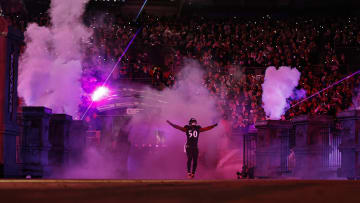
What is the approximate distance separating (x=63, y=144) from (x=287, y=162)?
7.23 m

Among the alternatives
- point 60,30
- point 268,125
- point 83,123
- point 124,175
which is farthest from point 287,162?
point 60,30

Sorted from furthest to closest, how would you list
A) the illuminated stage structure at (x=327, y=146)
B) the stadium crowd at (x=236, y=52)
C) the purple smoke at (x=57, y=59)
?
1. the stadium crowd at (x=236, y=52)
2. the purple smoke at (x=57, y=59)
3. the illuminated stage structure at (x=327, y=146)

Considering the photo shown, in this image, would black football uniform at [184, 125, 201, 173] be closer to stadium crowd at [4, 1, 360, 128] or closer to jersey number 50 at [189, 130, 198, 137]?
jersey number 50 at [189, 130, 198, 137]

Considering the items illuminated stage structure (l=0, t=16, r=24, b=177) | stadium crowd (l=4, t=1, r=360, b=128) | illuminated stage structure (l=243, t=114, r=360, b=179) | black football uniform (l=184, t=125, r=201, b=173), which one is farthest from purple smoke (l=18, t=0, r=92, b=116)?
illuminated stage structure (l=243, t=114, r=360, b=179)

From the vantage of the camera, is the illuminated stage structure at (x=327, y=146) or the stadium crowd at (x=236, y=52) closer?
the illuminated stage structure at (x=327, y=146)

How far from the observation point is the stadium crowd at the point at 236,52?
25.9 meters

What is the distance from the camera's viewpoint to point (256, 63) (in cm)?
2697

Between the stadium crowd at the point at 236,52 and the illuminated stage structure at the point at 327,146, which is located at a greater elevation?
the stadium crowd at the point at 236,52

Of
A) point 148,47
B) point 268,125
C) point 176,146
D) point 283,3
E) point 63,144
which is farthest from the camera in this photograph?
point 283,3

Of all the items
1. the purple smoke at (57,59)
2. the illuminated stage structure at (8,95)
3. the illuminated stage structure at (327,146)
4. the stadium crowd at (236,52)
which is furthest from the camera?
the stadium crowd at (236,52)

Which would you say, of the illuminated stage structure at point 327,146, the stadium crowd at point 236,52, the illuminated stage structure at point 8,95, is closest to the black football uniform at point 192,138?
the illuminated stage structure at point 327,146

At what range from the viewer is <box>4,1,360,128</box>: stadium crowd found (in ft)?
84.9

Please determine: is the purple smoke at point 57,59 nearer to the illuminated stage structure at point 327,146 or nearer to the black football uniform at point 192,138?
the black football uniform at point 192,138

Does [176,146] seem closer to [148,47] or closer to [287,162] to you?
[148,47]
